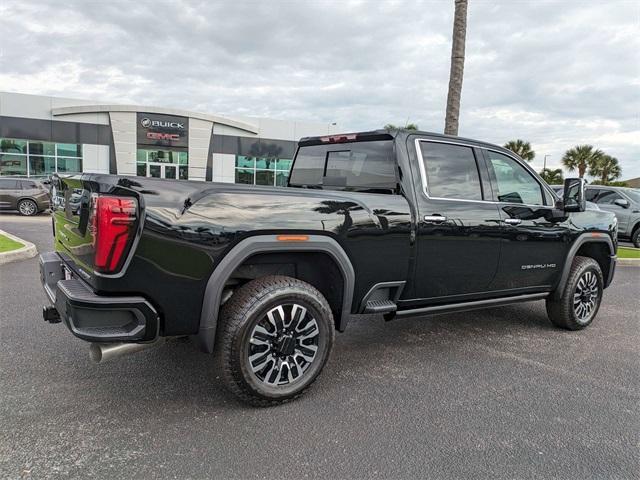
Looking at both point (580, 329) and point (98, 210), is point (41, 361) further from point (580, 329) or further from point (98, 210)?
point (580, 329)

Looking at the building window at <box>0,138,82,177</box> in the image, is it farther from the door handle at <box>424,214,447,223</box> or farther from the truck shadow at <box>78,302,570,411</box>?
the door handle at <box>424,214,447,223</box>

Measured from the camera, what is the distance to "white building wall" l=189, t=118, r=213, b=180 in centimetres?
3134

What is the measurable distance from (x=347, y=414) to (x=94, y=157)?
98.2 feet

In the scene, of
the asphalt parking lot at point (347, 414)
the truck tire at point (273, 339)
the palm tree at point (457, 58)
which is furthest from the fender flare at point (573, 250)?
the palm tree at point (457, 58)

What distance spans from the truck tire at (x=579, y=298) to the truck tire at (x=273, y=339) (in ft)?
9.75

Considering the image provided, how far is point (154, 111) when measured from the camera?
98.7ft

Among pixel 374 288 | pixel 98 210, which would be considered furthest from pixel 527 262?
pixel 98 210

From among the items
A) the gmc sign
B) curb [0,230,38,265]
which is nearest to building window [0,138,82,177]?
the gmc sign

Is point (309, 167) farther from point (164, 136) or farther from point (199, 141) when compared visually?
point (199, 141)

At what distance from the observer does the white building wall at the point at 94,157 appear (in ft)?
94.1

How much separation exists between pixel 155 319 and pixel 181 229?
540 mm

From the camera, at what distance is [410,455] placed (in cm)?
264

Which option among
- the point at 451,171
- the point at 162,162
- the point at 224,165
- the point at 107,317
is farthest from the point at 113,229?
the point at 224,165

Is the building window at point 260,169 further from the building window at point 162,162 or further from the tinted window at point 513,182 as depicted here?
the tinted window at point 513,182
